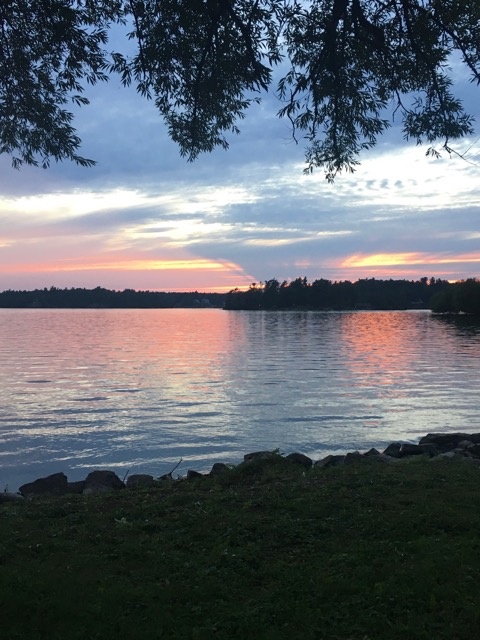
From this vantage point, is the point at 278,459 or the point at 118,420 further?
the point at 118,420

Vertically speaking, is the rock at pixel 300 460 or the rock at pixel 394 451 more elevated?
the rock at pixel 300 460

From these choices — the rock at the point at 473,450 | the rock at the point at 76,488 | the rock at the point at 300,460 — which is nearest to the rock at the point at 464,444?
the rock at the point at 473,450

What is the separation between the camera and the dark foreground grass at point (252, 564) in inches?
200

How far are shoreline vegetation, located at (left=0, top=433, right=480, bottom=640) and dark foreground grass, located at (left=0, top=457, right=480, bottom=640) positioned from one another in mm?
19

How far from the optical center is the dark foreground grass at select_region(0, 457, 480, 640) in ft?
16.7

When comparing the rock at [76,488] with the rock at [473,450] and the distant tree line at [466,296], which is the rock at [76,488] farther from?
the distant tree line at [466,296]

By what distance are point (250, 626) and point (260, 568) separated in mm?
1282

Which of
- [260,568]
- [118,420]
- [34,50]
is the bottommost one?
[118,420]

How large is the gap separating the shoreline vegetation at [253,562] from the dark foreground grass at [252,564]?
0.02 metres

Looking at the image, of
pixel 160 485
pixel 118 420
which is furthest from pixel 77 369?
pixel 160 485

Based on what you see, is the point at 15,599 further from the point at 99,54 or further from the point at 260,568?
the point at 99,54

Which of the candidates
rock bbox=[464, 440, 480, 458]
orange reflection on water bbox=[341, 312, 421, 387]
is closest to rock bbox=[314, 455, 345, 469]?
rock bbox=[464, 440, 480, 458]

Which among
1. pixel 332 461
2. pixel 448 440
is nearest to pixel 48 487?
pixel 332 461

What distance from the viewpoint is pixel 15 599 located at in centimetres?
552
